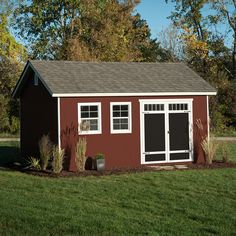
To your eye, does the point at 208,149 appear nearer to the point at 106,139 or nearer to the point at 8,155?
the point at 106,139

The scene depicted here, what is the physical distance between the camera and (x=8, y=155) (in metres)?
22.7

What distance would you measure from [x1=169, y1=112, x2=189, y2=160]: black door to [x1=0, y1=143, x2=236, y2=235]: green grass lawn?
3022mm

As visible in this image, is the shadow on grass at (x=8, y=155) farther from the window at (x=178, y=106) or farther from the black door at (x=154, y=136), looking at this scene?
the window at (x=178, y=106)

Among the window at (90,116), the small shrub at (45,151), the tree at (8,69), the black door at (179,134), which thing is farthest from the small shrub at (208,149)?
the tree at (8,69)

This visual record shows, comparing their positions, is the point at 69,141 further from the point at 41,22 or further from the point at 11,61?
the point at 41,22

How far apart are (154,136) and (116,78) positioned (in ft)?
8.46

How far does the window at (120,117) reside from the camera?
58.2 ft

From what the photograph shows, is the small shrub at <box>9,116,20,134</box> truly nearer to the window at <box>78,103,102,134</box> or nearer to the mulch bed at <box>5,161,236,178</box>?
the mulch bed at <box>5,161,236,178</box>

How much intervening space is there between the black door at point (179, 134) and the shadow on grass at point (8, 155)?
6164 mm

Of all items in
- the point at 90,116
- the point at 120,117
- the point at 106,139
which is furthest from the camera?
the point at 120,117

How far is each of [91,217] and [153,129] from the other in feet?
29.8

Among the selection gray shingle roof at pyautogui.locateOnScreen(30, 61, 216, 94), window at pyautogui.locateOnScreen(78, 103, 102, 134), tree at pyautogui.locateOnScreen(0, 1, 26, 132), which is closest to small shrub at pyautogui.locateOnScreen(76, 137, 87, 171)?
window at pyautogui.locateOnScreen(78, 103, 102, 134)

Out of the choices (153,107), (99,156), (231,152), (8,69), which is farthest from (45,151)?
(8,69)

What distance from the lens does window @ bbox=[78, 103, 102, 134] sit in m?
17.2
